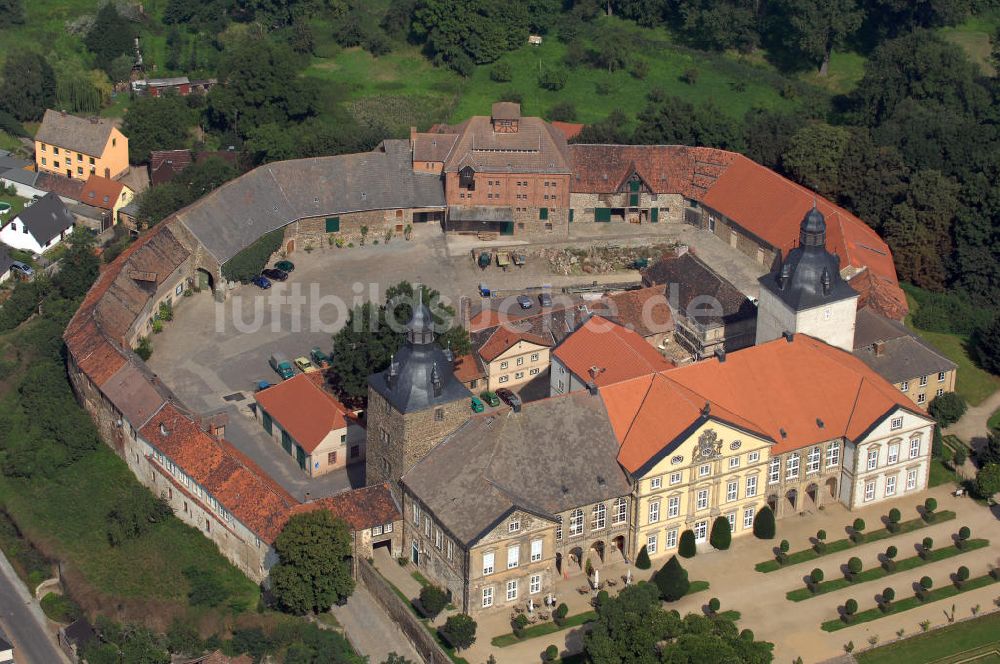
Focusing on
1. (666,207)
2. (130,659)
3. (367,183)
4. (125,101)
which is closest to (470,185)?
(367,183)

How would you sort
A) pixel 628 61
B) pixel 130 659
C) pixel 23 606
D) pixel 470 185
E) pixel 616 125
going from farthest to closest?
pixel 628 61
pixel 616 125
pixel 470 185
pixel 23 606
pixel 130 659

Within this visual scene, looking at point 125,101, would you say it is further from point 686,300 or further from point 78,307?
point 686,300

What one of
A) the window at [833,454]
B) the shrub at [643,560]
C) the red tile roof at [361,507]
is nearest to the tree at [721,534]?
the shrub at [643,560]

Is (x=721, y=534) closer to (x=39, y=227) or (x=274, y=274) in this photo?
(x=274, y=274)

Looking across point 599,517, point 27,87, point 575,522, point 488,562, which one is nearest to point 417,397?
point 488,562

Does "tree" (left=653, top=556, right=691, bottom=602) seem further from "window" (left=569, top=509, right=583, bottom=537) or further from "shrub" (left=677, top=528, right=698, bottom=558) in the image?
"window" (left=569, top=509, right=583, bottom=537)

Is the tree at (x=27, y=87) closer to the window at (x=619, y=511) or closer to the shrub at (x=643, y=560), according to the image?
the window at (x=619, y=511)

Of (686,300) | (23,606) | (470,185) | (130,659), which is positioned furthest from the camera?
(470,185)
